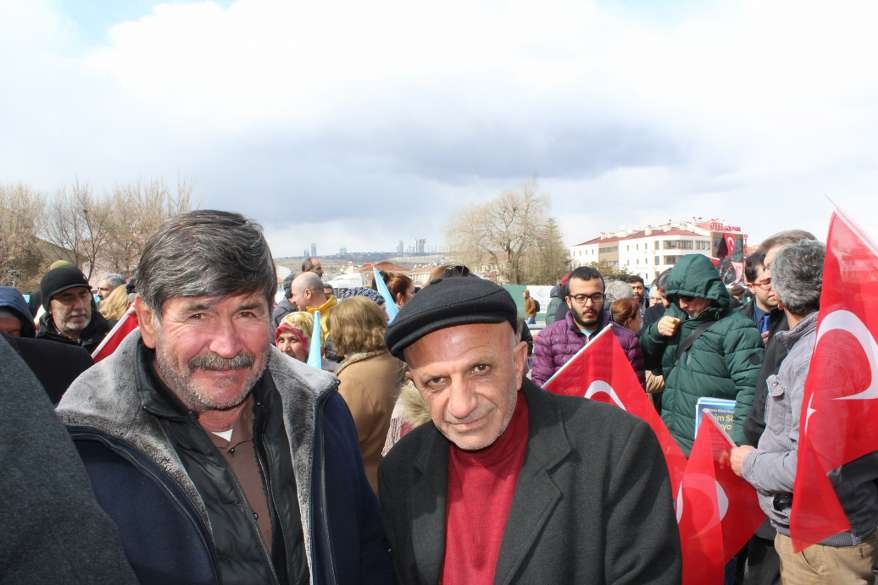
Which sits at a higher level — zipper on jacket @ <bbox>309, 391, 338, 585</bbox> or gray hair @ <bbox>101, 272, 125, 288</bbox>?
gray hair @ <bbox>101, 272, 125, 288</bbox>

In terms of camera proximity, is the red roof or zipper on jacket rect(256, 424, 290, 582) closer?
zipper on jacket rect(256, 424, 290, 582)

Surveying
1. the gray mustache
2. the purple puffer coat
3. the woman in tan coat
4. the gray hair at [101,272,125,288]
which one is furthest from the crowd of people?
the gray hair at [101,272,125,288]

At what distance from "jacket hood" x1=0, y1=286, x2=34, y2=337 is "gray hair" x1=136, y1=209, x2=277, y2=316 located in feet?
8.71

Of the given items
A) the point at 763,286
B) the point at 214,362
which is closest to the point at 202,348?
the point at 214,362

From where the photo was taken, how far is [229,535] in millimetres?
1576

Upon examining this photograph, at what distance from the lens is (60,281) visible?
462 cm

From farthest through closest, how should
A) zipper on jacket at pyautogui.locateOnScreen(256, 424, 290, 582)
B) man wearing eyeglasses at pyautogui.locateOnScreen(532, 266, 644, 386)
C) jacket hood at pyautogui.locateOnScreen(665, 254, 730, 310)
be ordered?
man wearing eyeglasses at pyautogui.locateOnScreen(532, 266, 644, 386)
jacket hood at pyautogui.locateOnScreen(665, 254, 730, 310)
zipper on jacket at pyautogui.locateOnScreen(256, 424, 290, 582)

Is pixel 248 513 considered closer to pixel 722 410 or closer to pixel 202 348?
pixel 202 348

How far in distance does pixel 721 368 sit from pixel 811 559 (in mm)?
1322

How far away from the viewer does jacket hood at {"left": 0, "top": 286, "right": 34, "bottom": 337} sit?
3.73 m

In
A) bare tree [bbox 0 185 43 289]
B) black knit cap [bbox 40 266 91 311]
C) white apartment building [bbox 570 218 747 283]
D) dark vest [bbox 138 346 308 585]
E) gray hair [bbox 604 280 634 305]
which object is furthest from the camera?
white apartment building [bbox 570 218 747 283]

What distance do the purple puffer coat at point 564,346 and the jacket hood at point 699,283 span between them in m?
0.59

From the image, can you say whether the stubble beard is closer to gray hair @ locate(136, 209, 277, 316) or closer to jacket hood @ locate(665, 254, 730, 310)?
gray hair @ locate(136, 209, 277, 316)

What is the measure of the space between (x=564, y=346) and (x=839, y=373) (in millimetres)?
2436
